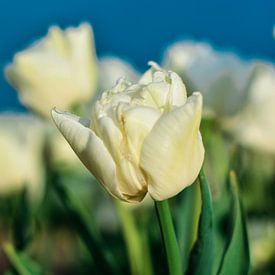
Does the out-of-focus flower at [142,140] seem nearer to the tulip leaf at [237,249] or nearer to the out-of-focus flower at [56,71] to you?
the tulip leaf at [237,249]

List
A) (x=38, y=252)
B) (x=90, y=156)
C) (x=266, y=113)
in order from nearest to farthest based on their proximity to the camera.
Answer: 1. (x=90, y=156)
2. (x=266, y=113)
3. (x=38, y=252)

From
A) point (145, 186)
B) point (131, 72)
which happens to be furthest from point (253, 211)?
point (145, 186)

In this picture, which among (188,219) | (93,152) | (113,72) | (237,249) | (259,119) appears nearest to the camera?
(93,152)

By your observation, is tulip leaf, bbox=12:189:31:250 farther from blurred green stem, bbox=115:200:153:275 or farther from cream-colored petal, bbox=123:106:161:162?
cream-colored petal, bbox=123:106:161:162

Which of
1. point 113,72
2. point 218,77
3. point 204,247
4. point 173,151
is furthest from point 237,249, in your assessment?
point 113,72

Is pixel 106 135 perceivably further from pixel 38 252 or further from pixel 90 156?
pixel 38 252

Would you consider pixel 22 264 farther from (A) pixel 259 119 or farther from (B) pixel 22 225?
(A) pixel 259 119

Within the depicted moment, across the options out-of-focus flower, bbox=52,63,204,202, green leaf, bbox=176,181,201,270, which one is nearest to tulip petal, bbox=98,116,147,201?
out-of-focus flower, bbox=52,63,204,202

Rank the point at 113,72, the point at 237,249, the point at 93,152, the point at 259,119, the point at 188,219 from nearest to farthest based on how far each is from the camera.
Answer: the point at 93,152 < the point at 237,249 < the point at 188,219 < the point at 259,119 < the point at 113,72

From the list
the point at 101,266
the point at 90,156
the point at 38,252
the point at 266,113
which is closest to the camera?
the point at 90,156
